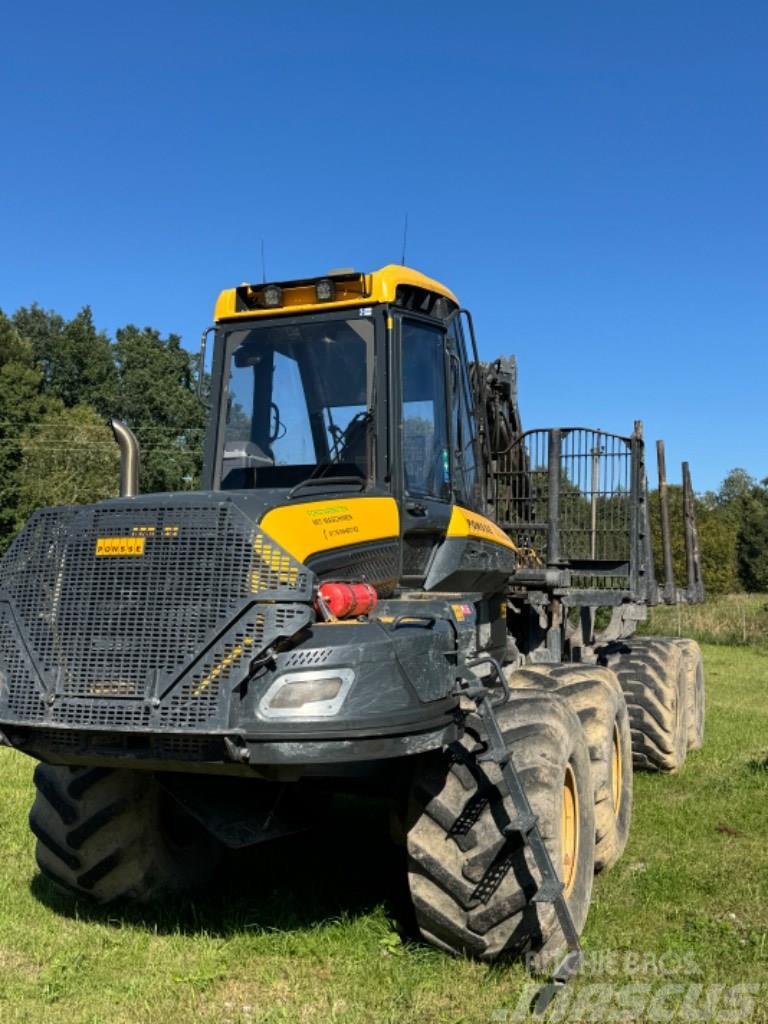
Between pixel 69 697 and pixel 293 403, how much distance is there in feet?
6.99

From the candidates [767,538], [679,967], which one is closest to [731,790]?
[679,967]

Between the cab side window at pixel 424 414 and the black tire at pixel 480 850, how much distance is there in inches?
58.5

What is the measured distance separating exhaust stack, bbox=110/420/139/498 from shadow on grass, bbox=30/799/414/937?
220 cm

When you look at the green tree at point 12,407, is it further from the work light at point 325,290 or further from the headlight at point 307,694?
the headlight at point 307,694

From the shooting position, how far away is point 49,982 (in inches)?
187

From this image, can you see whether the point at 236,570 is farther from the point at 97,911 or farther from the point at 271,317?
the point at 97,911

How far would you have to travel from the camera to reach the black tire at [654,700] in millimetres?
9469

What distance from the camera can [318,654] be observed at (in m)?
4.18

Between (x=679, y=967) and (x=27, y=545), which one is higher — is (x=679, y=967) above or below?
below

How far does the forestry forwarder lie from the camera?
166 inches

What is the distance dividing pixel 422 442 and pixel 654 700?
495 cm

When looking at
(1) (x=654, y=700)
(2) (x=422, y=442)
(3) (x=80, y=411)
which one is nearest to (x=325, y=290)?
(2) (x=422, y=442)

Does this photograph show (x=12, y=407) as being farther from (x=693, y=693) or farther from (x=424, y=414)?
(x=424, y=414)

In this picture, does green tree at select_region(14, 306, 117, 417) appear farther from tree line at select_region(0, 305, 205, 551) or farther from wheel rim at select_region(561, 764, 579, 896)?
wheel rim at select_region(561, 764, 579, 896)
